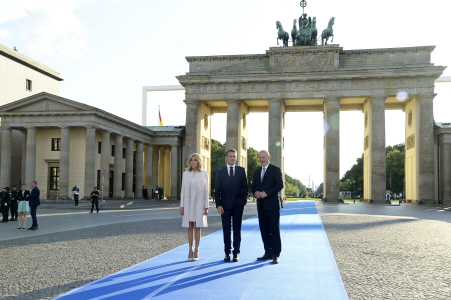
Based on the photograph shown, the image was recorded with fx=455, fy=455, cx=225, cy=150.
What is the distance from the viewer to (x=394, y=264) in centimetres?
953

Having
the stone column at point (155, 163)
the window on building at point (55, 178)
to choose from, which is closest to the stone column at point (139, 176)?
the stone column at point (155, 163)

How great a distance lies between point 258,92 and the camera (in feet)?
179

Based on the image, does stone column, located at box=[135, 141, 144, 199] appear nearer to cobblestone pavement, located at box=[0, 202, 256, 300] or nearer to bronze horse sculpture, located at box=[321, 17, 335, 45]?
bronze horse sculpture, located at box=[321, 17, 335, 45]

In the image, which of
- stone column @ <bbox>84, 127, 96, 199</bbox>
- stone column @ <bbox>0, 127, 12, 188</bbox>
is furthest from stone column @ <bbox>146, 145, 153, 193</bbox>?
stone column @ <bbox>0, 127, 12, 188</bbox>

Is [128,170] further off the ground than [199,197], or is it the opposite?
[128,170]

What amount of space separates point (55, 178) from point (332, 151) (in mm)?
30697

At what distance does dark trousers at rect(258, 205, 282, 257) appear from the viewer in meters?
9.48

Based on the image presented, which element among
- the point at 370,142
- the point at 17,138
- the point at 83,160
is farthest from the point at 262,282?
the point at 17,138

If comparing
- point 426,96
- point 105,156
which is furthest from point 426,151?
point 105,156

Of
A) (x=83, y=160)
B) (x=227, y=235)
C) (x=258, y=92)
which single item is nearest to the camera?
(x=227, y=235)

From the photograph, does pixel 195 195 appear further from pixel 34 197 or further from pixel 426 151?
pixel 426 151

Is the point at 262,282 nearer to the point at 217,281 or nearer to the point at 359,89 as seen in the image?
the point at 217,281

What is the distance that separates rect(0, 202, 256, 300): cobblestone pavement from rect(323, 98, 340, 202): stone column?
1456 inches

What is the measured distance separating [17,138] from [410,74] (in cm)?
4509
